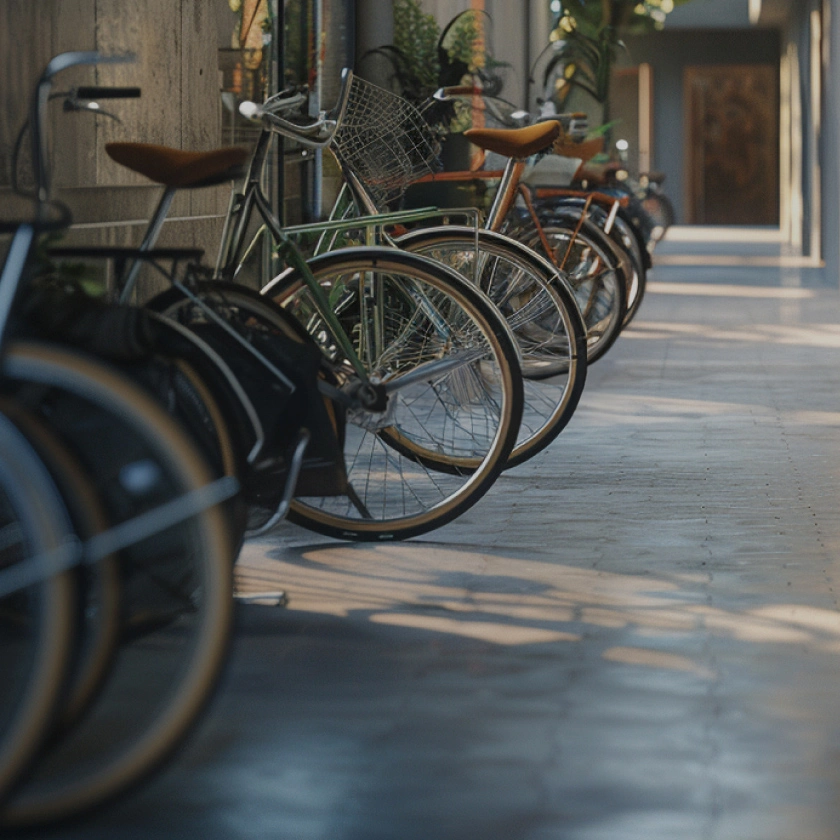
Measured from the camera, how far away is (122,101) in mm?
4027

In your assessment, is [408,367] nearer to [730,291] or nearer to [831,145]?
[730,291]

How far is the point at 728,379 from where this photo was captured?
6.12m

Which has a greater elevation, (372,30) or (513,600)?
(372,30)

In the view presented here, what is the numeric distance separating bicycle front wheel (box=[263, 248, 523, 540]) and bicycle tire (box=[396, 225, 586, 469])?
0.78ft

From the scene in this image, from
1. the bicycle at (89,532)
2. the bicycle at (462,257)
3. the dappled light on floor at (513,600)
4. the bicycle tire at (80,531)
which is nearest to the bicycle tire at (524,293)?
the bicycle at (462,257)

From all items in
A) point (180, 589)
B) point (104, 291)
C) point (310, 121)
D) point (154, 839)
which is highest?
point (310, 121)

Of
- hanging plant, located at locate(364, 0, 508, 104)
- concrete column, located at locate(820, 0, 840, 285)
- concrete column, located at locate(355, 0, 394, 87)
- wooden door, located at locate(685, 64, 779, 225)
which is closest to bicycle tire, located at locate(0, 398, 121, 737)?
hanging plant, located at locate(364, 0, 508, 104)

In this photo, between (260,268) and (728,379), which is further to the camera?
(728,379)

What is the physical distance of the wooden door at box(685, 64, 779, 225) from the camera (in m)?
24.3

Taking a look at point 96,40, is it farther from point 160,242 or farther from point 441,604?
point 441,604

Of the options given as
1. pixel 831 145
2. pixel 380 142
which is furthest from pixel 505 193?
pixel 831 145

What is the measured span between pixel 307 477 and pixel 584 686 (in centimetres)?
75

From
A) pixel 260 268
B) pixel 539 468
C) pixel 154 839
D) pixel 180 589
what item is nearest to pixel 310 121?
pixel 260 268

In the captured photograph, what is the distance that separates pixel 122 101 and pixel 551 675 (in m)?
2.22
